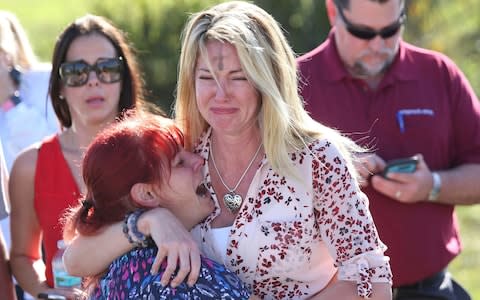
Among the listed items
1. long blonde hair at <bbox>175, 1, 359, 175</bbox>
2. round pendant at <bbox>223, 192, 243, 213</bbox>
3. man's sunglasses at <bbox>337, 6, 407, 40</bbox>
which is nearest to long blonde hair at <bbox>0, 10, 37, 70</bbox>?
man's sunglasses at <bbox>337, 6, 407, 40</bbox>

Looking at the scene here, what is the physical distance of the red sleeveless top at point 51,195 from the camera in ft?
13.2

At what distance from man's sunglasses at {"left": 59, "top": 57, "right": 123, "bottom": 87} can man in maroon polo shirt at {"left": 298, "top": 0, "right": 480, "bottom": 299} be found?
84 cm

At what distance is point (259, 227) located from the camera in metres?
3.05

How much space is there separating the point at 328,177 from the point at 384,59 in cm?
147

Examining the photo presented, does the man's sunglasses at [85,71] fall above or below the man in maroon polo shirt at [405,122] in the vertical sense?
above

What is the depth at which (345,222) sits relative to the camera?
3.04 metres

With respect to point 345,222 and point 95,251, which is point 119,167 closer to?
point 95,251

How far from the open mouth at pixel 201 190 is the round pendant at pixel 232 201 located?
0.22ft

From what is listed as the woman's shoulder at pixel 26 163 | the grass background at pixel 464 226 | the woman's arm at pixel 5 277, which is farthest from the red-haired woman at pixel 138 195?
the grass background at pixel 464 226

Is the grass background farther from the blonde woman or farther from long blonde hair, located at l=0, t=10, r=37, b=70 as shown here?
the blonde woman

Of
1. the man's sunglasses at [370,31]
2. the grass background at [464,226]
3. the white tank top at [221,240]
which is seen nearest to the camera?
the white tank top at [221,240]

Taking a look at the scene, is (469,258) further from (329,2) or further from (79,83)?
(79,83)

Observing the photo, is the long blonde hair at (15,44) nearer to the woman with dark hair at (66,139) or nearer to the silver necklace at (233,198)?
the woman with dark hair at (66,139)

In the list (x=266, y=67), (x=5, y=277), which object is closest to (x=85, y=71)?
(x=5, y=277)
